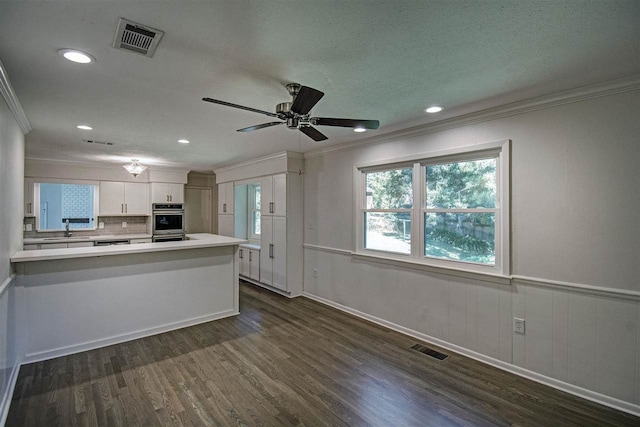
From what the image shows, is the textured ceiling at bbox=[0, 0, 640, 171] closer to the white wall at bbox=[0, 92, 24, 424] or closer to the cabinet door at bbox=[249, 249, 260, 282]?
the white wall at bbox=[0, 92, 24, 424]

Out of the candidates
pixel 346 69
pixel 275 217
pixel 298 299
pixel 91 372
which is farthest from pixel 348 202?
pixel 91 372

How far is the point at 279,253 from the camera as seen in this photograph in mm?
5250

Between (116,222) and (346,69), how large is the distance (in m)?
6.71

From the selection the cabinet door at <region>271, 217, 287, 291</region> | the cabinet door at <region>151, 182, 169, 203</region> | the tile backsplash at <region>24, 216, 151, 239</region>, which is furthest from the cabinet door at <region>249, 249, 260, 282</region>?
the tile backsplash at <region>24, 216, 151, 239</region>

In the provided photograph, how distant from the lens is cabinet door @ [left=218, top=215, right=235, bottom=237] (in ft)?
21.7

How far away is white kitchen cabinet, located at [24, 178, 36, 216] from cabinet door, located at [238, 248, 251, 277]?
383cm

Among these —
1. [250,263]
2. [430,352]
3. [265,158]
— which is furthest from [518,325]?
[250,263]

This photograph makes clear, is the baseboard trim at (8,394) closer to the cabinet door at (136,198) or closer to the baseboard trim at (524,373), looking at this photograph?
the baseboard trim at (524,373)

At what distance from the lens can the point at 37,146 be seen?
472 cm

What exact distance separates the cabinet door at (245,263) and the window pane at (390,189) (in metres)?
3.08

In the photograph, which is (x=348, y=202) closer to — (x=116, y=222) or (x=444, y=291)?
(x=444, y=291)

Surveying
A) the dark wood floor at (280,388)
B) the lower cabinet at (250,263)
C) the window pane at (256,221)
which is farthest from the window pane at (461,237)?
the window pane at (256,221)

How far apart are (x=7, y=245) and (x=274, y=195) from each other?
335 centimetres

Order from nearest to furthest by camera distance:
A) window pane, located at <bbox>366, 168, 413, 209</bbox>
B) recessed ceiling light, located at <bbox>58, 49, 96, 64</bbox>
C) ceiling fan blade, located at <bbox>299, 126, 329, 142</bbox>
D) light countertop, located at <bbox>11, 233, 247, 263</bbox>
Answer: recessed ceiling light, located at <bbox>58, 49, 96, 64</bbox> → ceiling fan blade, located at <bbox>299, 126, 329, 142</bbox> → light countertop, located at <bbox>11, 233, 247, 263</bbox> → window pane, located at <bbox>366, 168, 413, 209</bbox>
